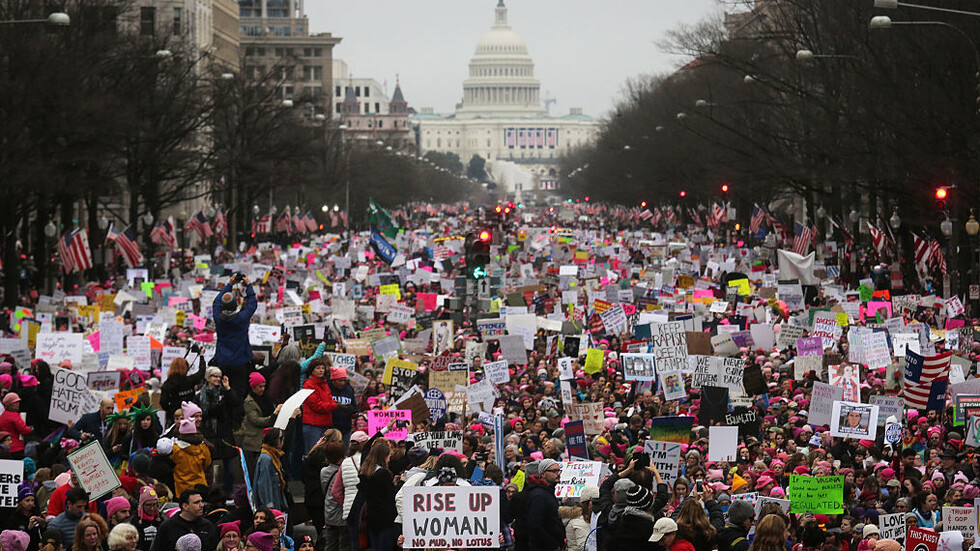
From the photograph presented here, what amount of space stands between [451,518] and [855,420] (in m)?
7.24

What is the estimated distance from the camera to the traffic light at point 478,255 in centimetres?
3843

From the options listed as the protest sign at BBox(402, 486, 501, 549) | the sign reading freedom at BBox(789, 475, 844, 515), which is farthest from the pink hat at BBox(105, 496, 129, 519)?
the sign reading freedom at BBox(789, 475, 844, 515)

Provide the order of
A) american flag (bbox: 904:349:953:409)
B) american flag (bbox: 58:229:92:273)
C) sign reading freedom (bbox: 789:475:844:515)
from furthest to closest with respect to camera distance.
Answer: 1. american flag (bbox: 58:229:92:273)
2. american flag (bbox: 904:349:953:409)
3. sign reading freedom (bbox: 789:475:844:515)

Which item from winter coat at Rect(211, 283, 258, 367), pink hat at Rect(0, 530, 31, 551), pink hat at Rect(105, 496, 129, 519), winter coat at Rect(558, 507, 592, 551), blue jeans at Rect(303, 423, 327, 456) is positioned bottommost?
winter coat at Rect(558, 507, 592, 551)

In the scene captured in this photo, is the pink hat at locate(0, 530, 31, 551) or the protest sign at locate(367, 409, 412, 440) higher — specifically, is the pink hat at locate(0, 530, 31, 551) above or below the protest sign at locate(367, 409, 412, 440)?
below

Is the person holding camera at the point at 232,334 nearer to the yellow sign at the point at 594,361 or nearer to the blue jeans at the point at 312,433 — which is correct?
the blue jeans at the point at 312,433

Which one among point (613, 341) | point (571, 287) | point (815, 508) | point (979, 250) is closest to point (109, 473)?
point (815, 508)

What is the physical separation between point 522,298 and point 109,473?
24480mm

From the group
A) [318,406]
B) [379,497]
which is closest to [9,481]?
[379,497]

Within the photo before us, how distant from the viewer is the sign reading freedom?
14.9 metres

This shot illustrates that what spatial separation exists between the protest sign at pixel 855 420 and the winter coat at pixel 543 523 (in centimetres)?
545

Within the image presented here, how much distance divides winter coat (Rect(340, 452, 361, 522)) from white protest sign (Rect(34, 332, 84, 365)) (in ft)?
34.6

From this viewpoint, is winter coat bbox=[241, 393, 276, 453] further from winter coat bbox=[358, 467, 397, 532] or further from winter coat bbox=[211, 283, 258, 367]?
winter coat bbox=[358, 467, 397, 532]

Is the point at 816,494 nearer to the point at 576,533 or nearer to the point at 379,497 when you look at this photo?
the point at 576,533
